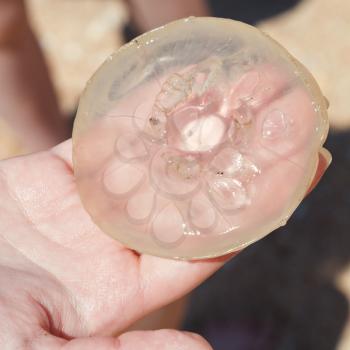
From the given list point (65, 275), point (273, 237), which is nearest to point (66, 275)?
point (65, 275)

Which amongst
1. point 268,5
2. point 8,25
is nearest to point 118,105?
point 8,25

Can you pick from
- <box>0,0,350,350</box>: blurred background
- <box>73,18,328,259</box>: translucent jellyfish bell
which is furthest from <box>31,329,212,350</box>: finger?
<box>0,0,350,350</box>: blurred background

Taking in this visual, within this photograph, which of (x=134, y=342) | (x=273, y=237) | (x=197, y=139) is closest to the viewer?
(x=134, y=342)

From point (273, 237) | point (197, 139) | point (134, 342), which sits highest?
point (197, 139)

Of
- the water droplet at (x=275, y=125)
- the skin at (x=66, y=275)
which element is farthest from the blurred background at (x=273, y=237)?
the water droplet at (x=275, y=125)

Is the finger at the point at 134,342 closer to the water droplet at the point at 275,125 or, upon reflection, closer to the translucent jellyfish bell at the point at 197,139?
the translucent jellyfish bell at the point at 197,139

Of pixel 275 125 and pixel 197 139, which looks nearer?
pixel 275 125

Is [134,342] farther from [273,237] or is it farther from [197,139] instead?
[273,237]

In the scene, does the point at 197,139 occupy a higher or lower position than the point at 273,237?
higher
